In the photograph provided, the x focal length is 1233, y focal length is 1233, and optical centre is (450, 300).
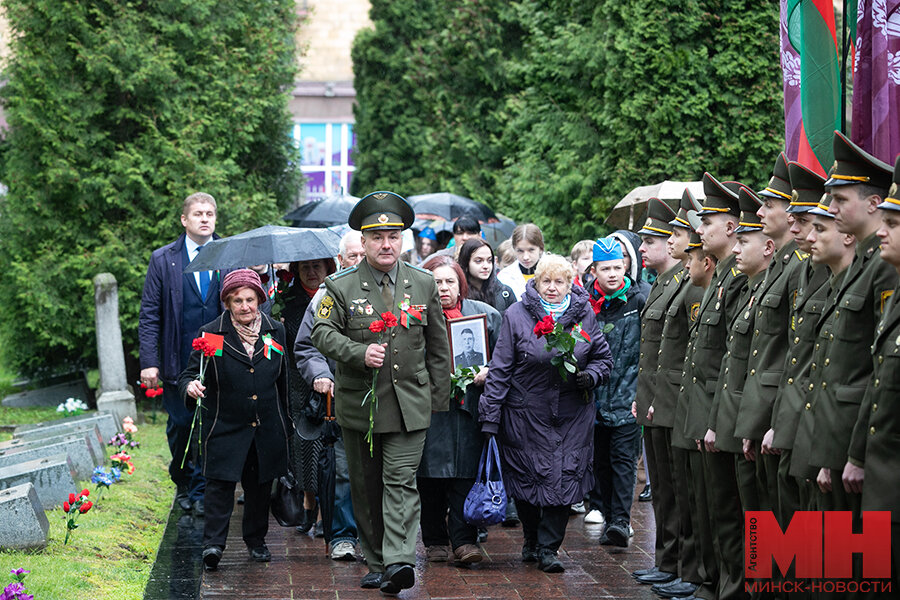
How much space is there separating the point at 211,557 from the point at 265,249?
7.41 ft

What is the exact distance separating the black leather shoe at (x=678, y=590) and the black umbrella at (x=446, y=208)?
432 inches

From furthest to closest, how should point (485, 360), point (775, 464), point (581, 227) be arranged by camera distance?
point (581, 227), point (485, 360), point (775, 464)

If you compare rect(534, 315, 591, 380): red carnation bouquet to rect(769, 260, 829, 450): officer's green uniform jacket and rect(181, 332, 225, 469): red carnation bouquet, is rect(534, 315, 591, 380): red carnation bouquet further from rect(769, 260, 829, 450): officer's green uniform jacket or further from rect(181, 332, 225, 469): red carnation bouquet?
rect(769, 260, 829, 450): officer's green uniform jacket

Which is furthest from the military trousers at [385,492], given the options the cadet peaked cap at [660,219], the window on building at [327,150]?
the window on building at [327,150]

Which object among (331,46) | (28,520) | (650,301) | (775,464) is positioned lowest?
(28,520)

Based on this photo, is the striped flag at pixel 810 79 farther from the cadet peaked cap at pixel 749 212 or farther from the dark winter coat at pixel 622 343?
the dark winter coat at pixel 622 343

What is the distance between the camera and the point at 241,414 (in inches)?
316

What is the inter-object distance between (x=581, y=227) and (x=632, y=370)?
7672 mm

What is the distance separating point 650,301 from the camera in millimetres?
7957

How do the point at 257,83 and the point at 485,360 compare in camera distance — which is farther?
the point at 257,83

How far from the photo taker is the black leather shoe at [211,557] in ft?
25.4

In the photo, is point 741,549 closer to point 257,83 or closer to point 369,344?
point 369,344

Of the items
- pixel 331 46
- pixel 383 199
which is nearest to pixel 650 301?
pixel 383 199

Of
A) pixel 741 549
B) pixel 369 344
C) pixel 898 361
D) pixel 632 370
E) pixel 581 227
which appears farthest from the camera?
pixel 581 227
